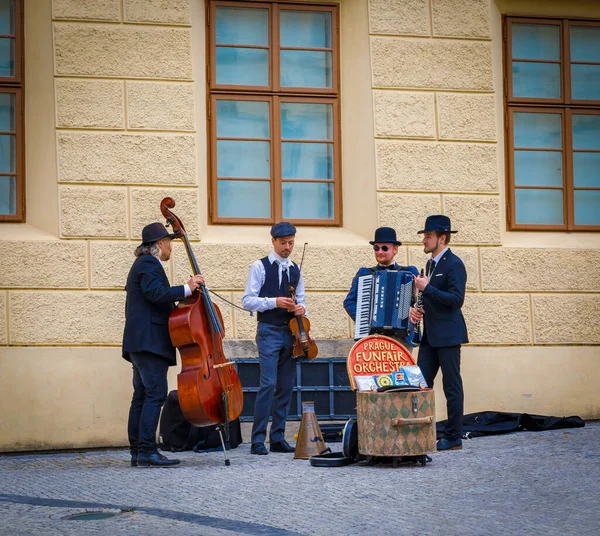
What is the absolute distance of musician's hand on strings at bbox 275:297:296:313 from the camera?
372 inches

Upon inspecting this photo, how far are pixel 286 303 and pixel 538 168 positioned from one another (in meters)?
3.81

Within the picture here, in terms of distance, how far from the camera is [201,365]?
8.48 m

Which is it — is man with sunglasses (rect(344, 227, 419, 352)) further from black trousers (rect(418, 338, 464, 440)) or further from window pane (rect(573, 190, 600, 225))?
window pane (rect(573, 190, 600, 225))

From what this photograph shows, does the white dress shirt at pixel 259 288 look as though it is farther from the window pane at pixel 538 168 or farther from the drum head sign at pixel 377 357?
the window pane at pixel 538 168

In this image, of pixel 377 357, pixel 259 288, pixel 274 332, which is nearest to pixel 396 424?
pixel 377 357

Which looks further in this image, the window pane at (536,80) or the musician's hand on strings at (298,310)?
the window pane at (536,80)

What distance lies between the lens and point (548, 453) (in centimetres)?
900

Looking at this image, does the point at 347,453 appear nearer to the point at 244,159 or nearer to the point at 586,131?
the point at 244,159

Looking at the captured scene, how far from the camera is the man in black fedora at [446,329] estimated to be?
9.34 meters

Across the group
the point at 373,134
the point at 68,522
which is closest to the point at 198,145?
the point at 373,134

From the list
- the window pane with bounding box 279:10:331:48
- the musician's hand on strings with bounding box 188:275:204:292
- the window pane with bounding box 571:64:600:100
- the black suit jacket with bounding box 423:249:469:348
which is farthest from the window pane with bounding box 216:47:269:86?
the window pane with bounding box 571:64:600:100

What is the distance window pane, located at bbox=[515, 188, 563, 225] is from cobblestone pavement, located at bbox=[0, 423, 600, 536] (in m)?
2.88

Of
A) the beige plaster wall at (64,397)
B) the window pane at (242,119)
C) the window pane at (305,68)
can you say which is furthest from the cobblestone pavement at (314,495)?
the window pane at (305,68)

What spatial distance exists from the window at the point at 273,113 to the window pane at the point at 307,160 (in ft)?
0.03
